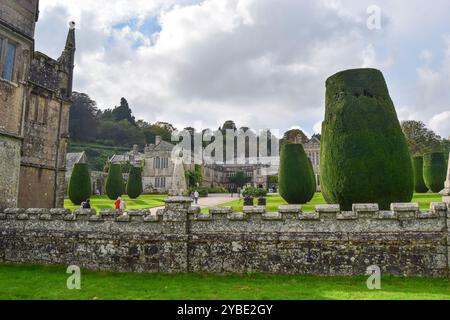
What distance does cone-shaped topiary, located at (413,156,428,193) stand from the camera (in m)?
35.1

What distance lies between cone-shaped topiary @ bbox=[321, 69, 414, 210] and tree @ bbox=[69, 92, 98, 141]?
280 feet

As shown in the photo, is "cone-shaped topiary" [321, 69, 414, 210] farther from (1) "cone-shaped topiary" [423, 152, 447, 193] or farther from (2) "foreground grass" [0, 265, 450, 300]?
(1) "cone-shaped topiary" [423, 152, 447, 193]

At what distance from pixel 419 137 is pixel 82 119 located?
76124 mm

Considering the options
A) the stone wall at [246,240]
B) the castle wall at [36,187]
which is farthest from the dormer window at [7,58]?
the castle wall at [36,187]

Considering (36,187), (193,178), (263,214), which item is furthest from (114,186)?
(263,214)

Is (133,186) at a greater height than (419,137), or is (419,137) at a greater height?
(419,137)

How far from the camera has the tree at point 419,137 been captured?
5216cm

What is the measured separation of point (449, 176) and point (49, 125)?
19520 millimetres

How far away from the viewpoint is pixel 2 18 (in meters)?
11.6

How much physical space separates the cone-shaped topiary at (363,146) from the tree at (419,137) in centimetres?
4595

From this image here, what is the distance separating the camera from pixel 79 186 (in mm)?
32562

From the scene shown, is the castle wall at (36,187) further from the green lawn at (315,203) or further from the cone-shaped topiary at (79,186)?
the cone-shaped topiary at (79,186)

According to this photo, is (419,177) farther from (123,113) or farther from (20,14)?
(123,113)
